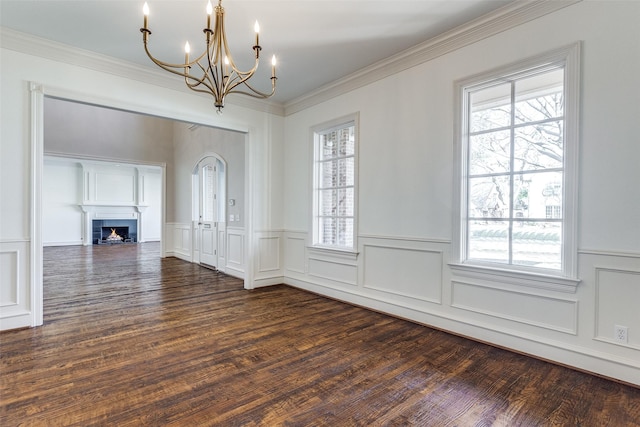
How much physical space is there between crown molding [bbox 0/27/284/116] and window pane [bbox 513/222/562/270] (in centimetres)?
419

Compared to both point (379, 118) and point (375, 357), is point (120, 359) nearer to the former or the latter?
point (375, 357)

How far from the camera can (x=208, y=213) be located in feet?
23.2

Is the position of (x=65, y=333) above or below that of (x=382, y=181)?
below

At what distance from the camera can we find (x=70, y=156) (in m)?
7.02

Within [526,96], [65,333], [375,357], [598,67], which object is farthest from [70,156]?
[598,67]

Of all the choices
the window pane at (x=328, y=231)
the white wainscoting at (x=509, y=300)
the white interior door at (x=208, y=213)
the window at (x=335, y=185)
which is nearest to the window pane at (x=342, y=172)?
the window at (x=335, y=185)

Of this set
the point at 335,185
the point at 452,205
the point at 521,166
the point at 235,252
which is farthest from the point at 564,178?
the point at 235,252

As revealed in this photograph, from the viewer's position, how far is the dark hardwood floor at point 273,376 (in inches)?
74.0

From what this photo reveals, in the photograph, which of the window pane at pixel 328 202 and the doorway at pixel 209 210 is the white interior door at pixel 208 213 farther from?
the window pane at pixel 328 202

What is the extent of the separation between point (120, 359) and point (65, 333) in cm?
103

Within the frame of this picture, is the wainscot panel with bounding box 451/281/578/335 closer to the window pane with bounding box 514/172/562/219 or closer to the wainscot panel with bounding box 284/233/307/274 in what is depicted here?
the window pane with bounding box 514/172/562/219

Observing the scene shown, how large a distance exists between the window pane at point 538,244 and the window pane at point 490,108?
3.15 feet

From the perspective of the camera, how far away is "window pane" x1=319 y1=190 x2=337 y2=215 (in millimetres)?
4621

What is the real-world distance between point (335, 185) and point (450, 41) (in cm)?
222
